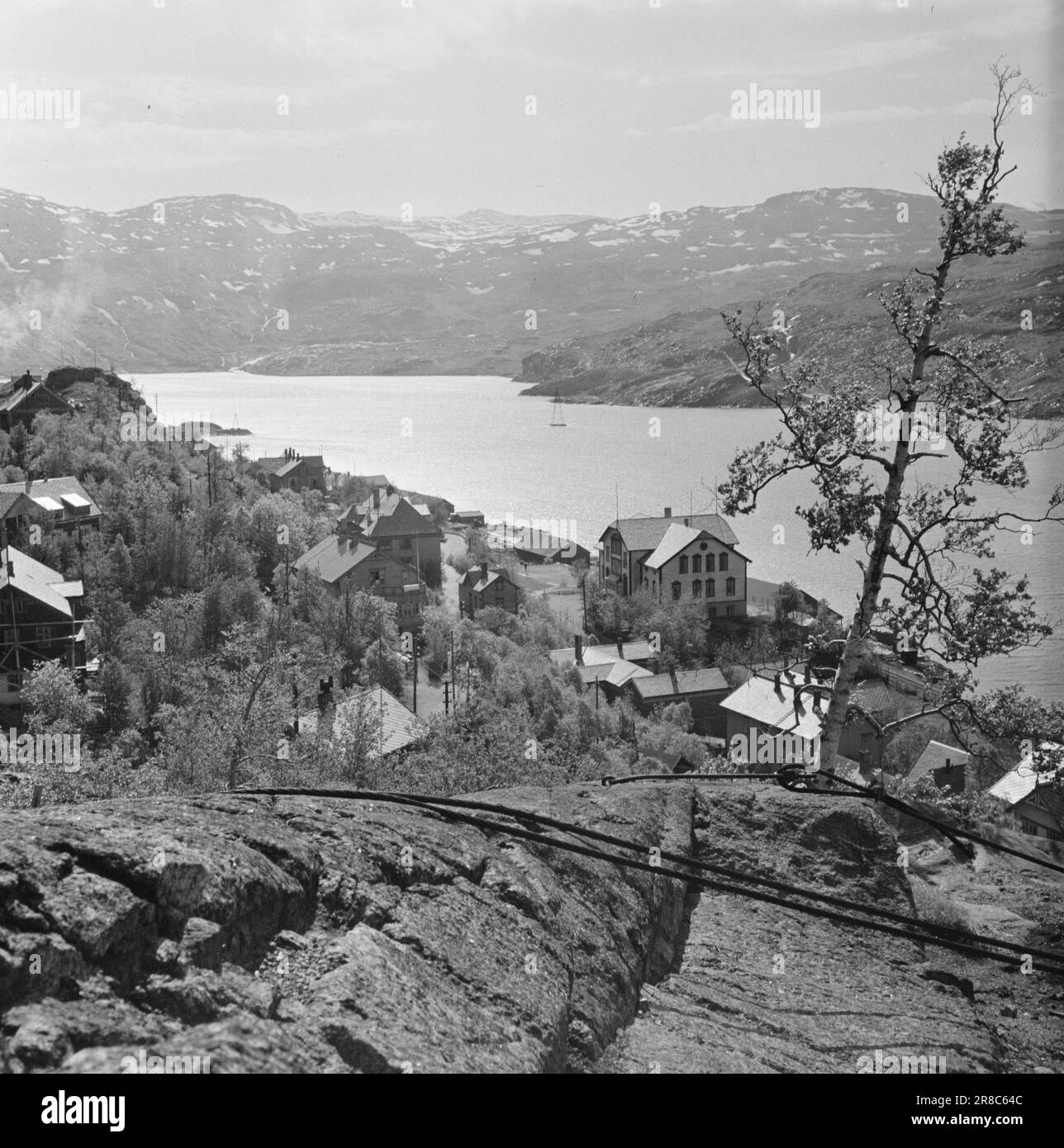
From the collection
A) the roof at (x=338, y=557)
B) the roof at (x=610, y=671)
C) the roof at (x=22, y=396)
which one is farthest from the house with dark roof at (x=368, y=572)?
the roof at (x=22, y=396)

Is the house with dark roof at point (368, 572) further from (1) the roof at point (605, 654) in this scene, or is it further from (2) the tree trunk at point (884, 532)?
(2) the tree trunk at point (884, 532)

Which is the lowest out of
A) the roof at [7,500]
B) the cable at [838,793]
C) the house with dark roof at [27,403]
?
the cable at [838,793]

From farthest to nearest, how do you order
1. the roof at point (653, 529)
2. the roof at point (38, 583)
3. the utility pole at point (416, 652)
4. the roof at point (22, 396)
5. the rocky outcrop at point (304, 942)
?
the roof at point (653, 529), the roof at point (22, 396), the utility pole at point (416, 652), the roof at point (38, 583), the rocky outcrop at point (304, 942)

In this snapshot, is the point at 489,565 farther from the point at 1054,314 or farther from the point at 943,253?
the point at 1054,314

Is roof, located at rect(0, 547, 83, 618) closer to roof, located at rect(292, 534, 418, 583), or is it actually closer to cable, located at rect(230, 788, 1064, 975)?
roof, located at rect(292, 534, 418, 583)
